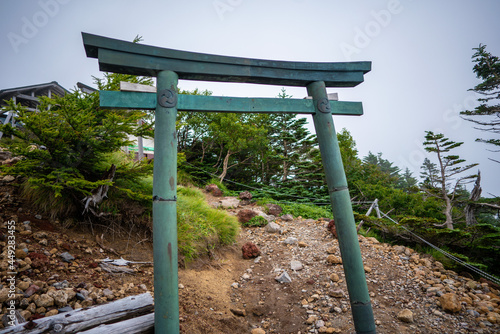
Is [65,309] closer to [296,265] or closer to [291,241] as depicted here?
[296,265]

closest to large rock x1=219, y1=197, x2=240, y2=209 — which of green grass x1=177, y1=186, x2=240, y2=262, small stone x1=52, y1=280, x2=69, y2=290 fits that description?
green grass x1=177, y1=186, x2=240, y2=262

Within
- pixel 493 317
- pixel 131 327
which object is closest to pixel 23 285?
pixel 131 327

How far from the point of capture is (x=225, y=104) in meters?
2.21

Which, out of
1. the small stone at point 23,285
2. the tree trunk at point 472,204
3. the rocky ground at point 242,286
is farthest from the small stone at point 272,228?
the tree trunk at point 472,204

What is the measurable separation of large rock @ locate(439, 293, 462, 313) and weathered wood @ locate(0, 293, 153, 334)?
12.3 feet

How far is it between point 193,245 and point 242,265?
1157 mm

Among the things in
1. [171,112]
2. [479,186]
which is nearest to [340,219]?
[171,112]

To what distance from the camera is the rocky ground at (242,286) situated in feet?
7.75

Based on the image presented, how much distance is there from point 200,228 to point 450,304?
389 centimetres

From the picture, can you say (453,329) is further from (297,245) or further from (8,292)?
(8,292)

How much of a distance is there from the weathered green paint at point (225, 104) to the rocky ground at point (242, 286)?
1.88m

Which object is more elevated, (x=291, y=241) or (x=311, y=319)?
(x=291, y=241)

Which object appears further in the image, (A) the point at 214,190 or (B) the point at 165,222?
(A) the point at 214,190

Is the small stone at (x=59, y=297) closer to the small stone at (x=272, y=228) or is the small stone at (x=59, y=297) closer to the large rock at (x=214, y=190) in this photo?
the small stone at (x=272, y=228)
